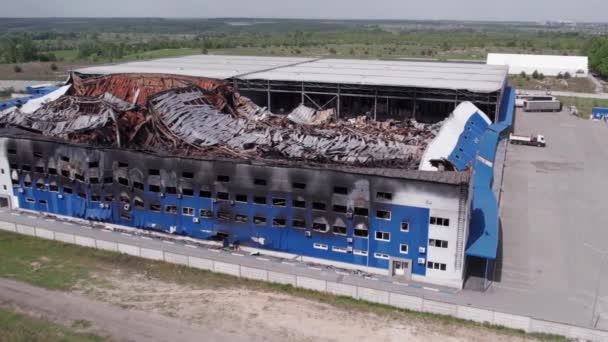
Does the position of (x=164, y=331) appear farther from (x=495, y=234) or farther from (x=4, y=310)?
(x=495, y=234)

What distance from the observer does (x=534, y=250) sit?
96.7 feet

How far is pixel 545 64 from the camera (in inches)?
3984

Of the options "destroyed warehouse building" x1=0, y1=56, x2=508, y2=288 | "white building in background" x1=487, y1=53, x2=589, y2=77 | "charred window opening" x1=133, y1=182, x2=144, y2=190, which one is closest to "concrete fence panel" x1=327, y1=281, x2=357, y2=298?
"destroyed warehouse building" x1=0, y1=56, x2=508, y2=288

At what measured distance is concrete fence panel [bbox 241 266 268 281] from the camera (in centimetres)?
2613

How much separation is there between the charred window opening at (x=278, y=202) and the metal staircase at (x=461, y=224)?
888 centimetres

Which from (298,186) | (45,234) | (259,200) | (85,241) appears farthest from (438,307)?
(45,234)

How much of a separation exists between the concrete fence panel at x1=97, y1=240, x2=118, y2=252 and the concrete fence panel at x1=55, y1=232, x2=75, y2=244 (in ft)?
6.25

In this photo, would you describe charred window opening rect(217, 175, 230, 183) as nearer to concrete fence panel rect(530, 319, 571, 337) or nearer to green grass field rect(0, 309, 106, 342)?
green grass field rect(0, 309, 106, 342)

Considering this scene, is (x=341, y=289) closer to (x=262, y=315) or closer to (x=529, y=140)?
(x=262, y=315)

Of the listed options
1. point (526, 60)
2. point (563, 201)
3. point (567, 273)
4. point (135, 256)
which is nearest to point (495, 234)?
point (567, 273)

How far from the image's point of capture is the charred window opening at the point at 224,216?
1156 inches

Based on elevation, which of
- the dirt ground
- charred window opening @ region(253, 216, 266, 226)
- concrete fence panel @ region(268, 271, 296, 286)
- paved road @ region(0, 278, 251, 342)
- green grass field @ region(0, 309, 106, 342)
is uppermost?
charred window opening @ region(253, 216, 266, 226)

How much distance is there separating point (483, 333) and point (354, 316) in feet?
17.4

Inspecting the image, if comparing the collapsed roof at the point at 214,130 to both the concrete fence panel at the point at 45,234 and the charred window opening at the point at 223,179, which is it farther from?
the concrete fence panel at the point at 45,234
